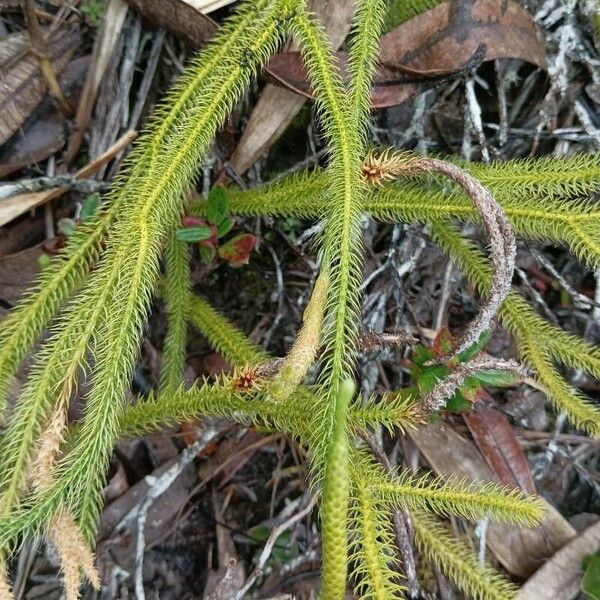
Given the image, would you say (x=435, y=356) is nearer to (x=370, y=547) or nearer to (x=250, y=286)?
(x=370, y=547)

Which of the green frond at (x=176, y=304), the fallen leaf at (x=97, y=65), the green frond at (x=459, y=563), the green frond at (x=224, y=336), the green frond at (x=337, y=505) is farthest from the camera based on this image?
the fallen leaf at (x=97, y=65)

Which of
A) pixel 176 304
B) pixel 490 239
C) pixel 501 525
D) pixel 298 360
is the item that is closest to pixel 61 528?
pixel 298 360

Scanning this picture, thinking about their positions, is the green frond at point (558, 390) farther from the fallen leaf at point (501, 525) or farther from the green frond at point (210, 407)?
the green frond at point (210, 407)

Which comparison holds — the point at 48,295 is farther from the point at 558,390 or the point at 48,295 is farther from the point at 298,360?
the point at 558,390

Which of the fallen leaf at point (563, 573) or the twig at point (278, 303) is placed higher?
the twig at point (278, 303)

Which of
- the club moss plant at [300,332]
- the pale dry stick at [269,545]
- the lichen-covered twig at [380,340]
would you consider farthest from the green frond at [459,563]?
the lichen-covered twig at [380,340]

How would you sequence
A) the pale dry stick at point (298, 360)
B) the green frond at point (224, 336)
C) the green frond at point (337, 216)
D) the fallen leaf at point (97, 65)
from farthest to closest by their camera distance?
the fallen leaf at point (97, 65)
the green frond at point (224, 336)
the green frond at point (337, 216)
the pale dry stick at point (298, 360)
